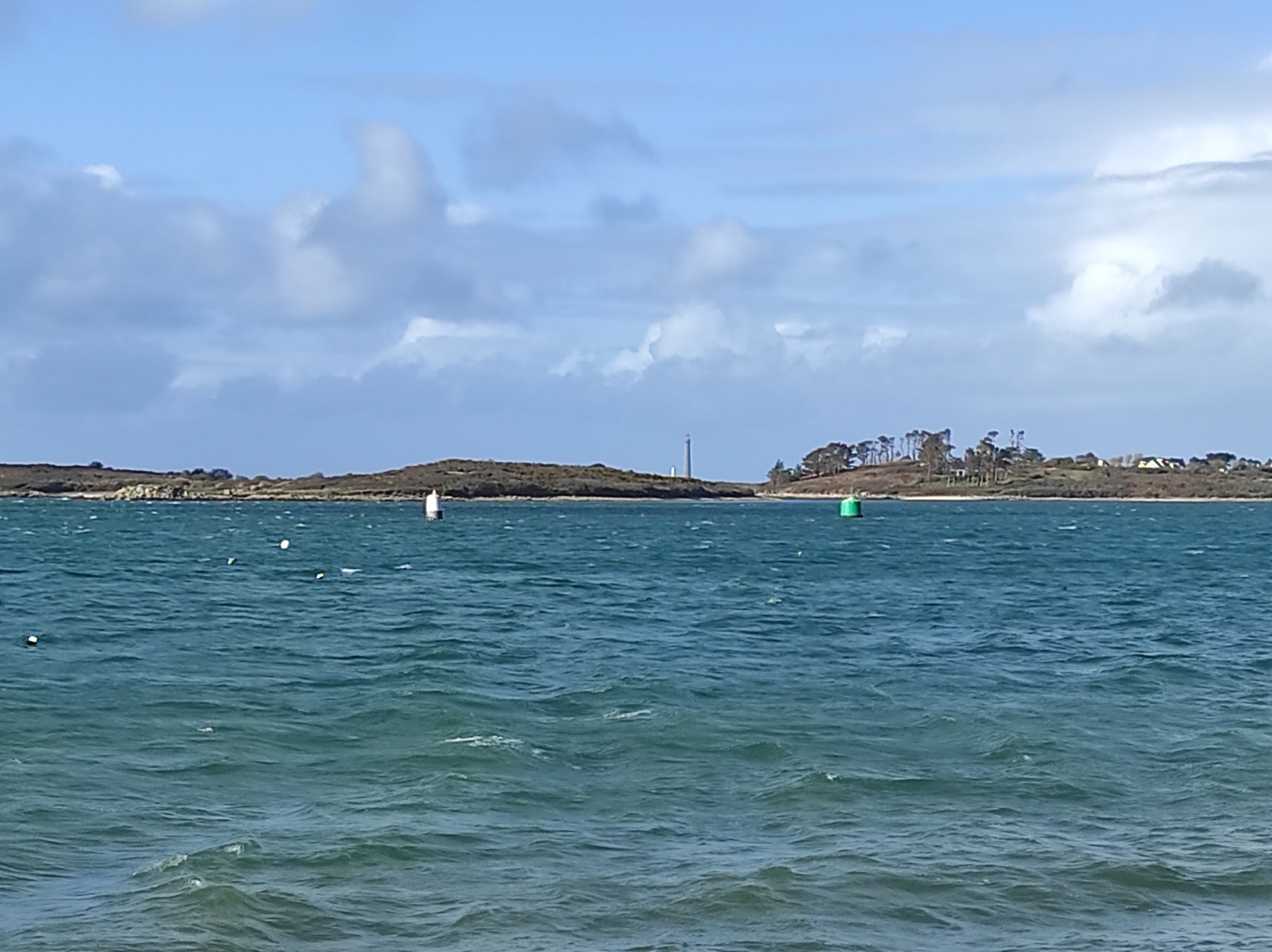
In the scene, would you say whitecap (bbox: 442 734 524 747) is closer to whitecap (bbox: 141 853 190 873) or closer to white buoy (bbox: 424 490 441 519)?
whitecap (bbox: 141 853 190 873)

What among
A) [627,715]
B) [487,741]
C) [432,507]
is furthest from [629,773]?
[432,507]

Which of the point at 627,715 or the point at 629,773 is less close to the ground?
the point at 627,715

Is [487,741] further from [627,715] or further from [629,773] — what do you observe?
[627,715]

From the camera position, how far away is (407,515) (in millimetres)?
Answer: 160250

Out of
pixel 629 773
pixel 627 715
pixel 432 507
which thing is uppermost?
pixel 432 507

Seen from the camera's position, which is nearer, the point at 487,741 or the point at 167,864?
the point at 167,864

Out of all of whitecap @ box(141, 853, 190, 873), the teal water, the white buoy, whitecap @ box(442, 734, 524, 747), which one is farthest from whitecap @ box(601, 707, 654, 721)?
the white buoy

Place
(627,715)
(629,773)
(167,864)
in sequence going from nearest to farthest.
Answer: (167,864) < (629,773) < (627,715)

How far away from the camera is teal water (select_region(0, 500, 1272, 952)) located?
Result: 14492mm

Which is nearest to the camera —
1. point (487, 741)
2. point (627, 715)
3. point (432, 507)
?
point (487, 741)

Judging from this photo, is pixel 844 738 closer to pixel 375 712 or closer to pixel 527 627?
pixel 375 712

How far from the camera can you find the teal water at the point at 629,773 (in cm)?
1449

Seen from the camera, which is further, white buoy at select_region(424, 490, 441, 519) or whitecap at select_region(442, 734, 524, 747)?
white buoy at select_region(424, 490, 441, 519)

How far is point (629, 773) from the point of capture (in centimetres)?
2114
